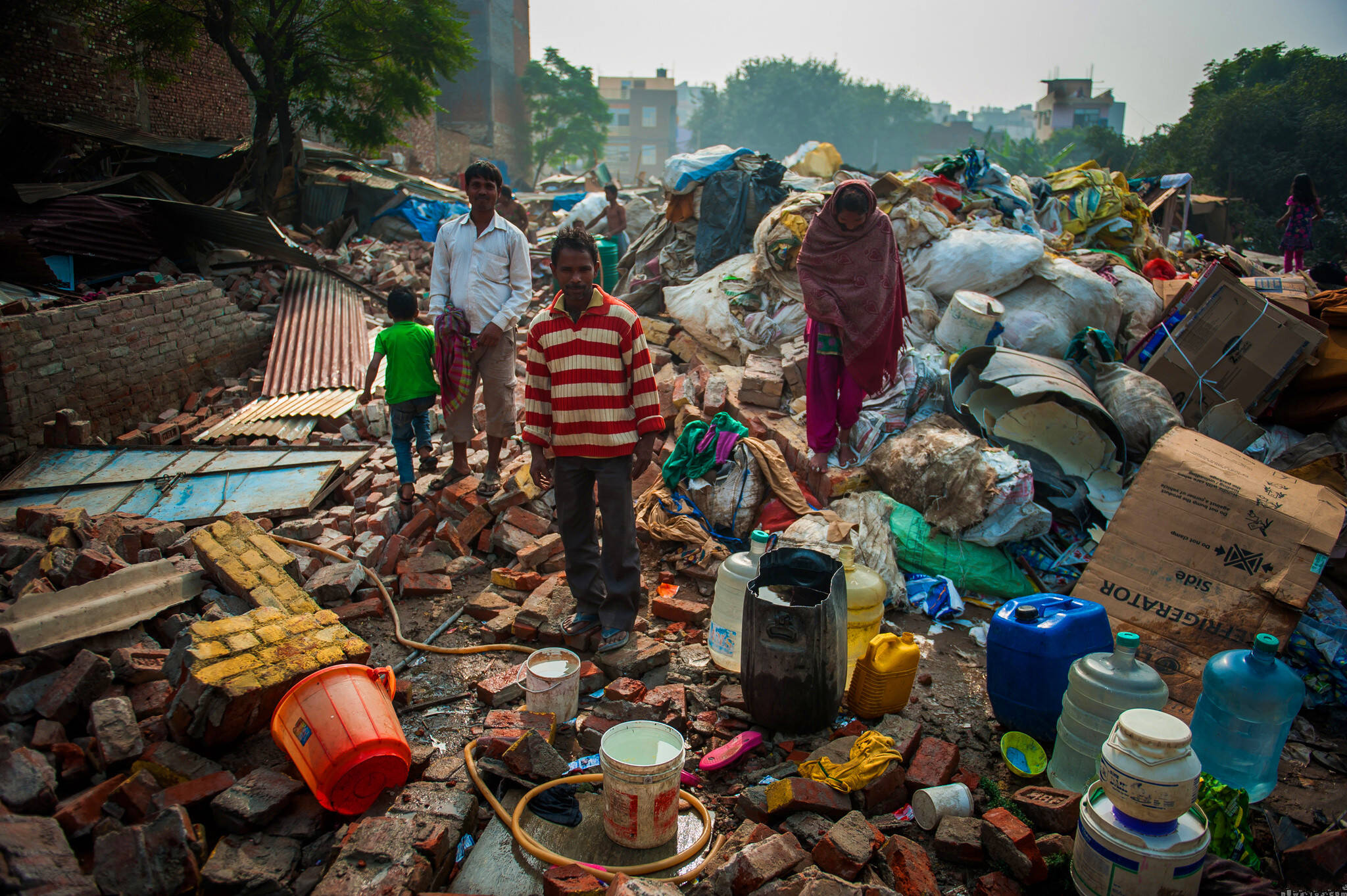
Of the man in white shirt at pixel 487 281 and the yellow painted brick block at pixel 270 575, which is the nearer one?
the yellow painted brick block at pixel 270 575

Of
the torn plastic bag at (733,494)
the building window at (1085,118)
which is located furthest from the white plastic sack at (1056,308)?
the building window at (1085,118)

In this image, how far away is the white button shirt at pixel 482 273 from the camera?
434 cm

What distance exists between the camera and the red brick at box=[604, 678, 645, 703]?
298 centimetres

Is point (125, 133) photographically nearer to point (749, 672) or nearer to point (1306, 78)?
point (749, 672)

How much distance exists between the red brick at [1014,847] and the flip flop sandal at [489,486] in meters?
3.26

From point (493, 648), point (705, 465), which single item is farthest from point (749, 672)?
point (705, 465)

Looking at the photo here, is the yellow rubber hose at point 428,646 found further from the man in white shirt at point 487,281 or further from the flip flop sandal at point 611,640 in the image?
the man in white shirt at point 487,281

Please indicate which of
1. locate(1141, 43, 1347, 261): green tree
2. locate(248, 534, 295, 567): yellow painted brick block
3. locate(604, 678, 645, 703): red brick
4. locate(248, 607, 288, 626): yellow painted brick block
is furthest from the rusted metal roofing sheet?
locate(1141, 43, 1347, 261): green tree

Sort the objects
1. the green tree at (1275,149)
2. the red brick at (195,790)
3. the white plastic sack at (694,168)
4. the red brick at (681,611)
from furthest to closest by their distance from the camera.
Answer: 1. the green tree at (1275,149)
2. the white plastic sack at (694,168)
3. the red brick at (681,611)
4. the red brick at (195,790)

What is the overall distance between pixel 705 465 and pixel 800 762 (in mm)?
2274

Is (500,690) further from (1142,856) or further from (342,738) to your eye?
(1142,856)

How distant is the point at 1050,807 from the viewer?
7.75 ft

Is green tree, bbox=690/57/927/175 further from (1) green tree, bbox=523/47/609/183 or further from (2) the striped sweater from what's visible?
(2) the striped sweater

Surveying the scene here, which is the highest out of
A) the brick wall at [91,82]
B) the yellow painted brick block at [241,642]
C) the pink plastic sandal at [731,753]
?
the brick wall at [91,82]
